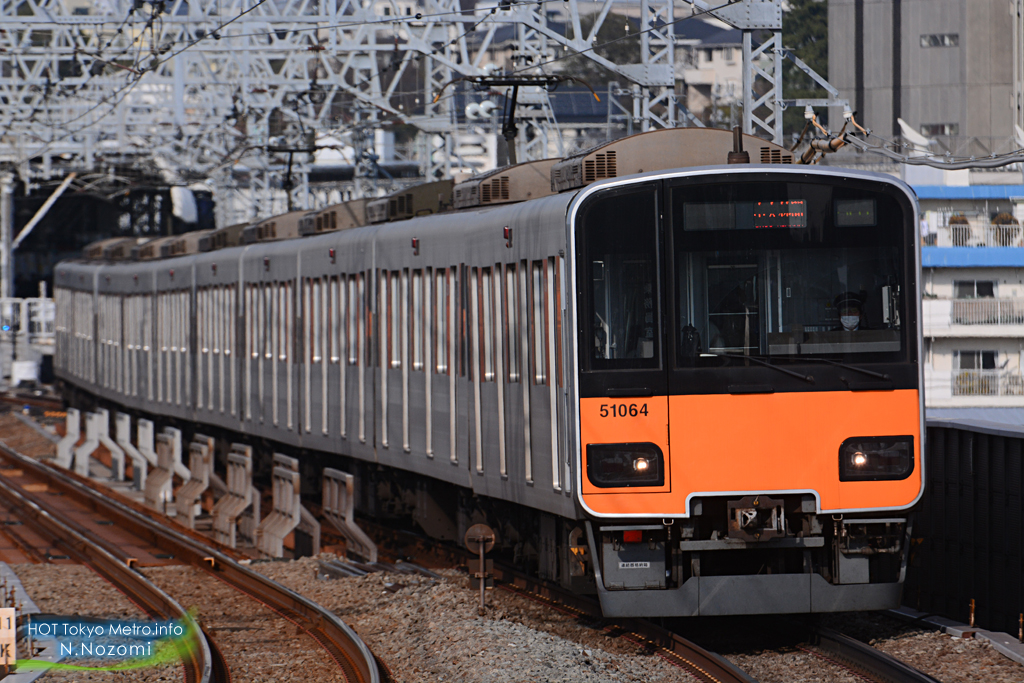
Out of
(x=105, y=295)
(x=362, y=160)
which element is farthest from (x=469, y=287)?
(x=362, y=160)

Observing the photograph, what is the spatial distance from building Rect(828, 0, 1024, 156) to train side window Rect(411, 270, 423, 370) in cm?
2474

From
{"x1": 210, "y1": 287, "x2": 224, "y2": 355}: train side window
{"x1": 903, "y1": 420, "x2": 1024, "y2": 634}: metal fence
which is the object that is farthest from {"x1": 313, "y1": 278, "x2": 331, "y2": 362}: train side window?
{"x1": 903, "y1": 420, "x2": 1024, "y2": 634}: metal fence

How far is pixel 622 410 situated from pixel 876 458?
1456 millimetres

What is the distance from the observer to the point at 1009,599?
375 inches

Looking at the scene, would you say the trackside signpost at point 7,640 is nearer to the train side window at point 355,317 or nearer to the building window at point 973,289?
the train side window at point 355,317

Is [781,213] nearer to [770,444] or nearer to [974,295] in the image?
[770,444]

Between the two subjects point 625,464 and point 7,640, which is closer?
point 625,464

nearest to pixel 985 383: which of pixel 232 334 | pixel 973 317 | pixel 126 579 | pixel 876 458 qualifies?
pixel 973 317

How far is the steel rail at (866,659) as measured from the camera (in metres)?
7.99

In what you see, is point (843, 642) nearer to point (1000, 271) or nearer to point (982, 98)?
→ point (1000, 271)

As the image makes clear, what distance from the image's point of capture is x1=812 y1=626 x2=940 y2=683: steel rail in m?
7.99

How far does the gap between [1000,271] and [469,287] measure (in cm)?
2299

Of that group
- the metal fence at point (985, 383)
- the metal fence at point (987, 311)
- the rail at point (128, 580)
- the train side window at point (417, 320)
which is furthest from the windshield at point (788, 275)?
the metal fence at point (987, 311)

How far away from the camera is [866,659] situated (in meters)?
8.47
